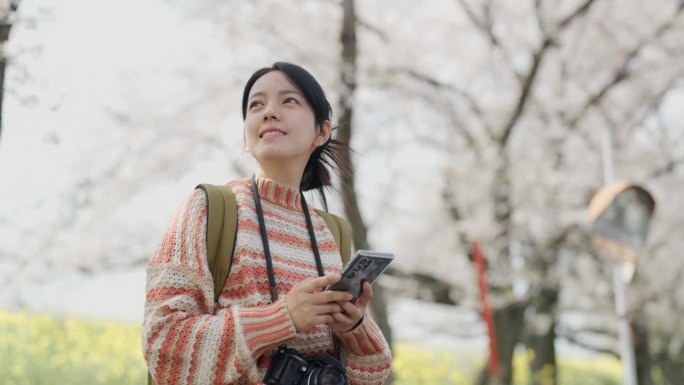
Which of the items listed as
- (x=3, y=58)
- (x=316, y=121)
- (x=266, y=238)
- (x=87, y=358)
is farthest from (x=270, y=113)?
(x=87, y=358)

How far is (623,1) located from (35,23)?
9.95 metres

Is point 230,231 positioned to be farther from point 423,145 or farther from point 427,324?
point 427,324

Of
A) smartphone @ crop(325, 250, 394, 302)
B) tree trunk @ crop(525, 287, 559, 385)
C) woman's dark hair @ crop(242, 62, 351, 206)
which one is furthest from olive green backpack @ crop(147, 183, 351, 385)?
tree trunk @ crop(525, 287, 559, 385)

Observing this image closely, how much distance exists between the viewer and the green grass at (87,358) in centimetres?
753

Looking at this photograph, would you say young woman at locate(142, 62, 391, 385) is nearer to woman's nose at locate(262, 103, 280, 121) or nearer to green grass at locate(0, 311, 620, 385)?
woman's nose at locate(262, 103, 280, 121)

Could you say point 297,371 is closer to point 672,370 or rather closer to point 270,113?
point 270,113

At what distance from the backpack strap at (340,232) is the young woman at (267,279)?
2.1 inches

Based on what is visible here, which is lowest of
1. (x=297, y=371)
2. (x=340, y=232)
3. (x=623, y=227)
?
(x=297, y=371)

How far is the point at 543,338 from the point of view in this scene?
40.3ft

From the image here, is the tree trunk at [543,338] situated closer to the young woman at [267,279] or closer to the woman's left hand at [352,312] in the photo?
the young woman at [267,279]

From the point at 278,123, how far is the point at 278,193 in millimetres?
172

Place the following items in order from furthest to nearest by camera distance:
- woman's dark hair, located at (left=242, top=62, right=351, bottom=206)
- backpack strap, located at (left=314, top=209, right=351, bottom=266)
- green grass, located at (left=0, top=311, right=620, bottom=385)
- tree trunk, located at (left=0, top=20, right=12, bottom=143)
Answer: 1. green grass, located at (left=0, top=311, right=620, bottom=385)
2. tree trunk, located at (left=0, top=20, right=12, bottom=143)
3. backpack strap, located at (left=314, top=209, right=351, bottom=266)
4. woman's dark hair, located at (left=242, top=62, right=351, bottom=206)

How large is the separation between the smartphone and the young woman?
0.02 meters

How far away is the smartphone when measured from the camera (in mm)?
1546
